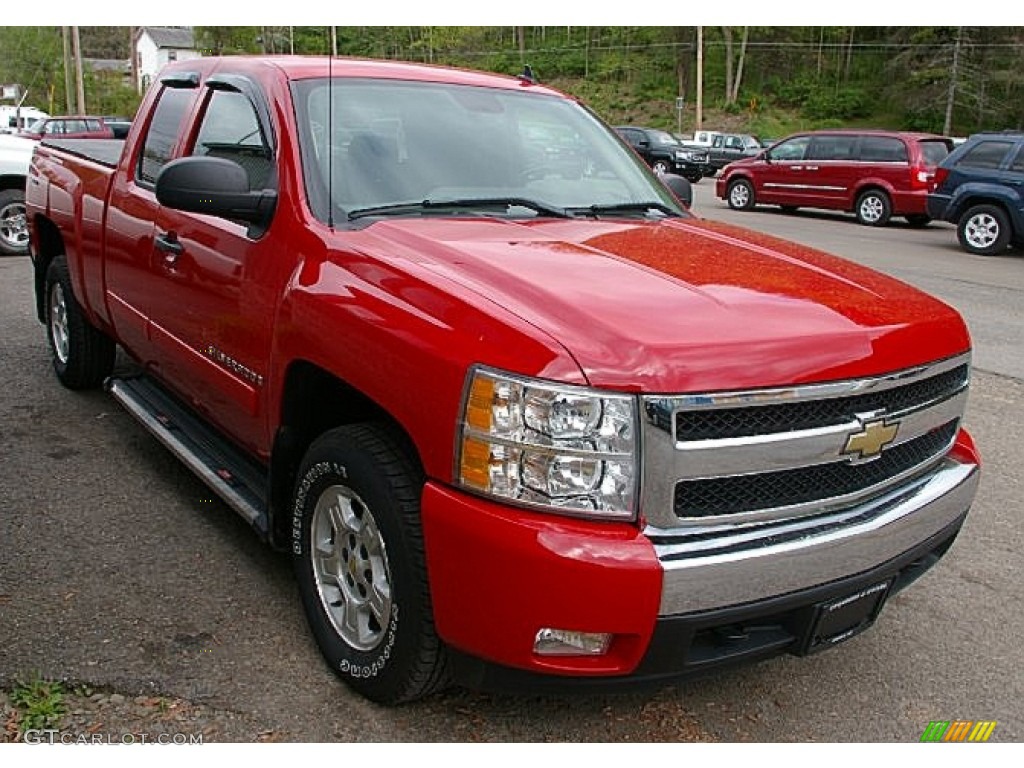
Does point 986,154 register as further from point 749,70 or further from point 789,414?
point 749,70

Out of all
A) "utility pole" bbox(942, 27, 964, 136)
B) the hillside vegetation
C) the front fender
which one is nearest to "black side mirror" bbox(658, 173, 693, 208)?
the front fender

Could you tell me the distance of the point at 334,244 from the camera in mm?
3098

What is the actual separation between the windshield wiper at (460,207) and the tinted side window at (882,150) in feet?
53.3

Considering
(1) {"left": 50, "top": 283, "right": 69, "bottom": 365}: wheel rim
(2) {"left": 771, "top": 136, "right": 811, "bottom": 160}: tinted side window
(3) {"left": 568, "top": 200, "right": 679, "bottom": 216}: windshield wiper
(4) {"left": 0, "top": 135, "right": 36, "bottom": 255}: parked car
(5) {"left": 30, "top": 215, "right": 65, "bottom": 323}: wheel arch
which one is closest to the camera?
(3) {"left": 568, "top": 200, "right": 679, "bottom": 216}: windshield wiper

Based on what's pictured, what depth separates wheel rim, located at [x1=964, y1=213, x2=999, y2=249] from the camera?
14.4 meters

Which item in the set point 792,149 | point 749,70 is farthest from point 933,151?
point 749,70

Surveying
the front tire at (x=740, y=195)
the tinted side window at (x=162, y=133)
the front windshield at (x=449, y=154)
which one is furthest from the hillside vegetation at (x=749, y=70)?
the front windshield at (x=449, y=154)

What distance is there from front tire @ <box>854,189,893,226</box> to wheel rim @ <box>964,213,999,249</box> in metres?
3.55

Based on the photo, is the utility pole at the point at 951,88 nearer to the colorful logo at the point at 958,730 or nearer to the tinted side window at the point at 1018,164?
the tinted side window at the point at 1018,164

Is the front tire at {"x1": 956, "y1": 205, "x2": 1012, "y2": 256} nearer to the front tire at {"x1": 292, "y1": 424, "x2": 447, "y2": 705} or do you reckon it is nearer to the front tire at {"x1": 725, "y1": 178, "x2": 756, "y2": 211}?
the front tire at {"x1": 725, "y1": 178, "x2": 756, "y2": 211}

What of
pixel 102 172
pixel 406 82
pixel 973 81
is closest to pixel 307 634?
pixel 406 82

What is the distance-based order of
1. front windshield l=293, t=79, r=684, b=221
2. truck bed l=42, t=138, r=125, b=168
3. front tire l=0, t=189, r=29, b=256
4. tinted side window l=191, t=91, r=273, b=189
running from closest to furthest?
front windshield l=293, t=79, r=684, b=221 → tinted side window l=191, t=91, r=273, b=189 → truck bed l=42, t=138, r=125, b=168 → front tire l=0, t=189, r=29, b=256

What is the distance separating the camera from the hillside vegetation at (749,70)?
163 feet

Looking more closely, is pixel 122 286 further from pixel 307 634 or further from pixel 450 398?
pixel 450 398
